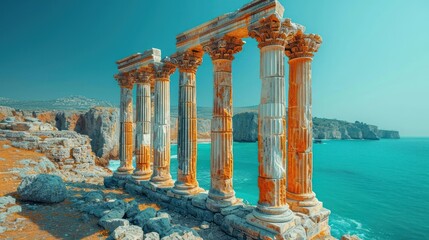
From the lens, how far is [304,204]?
8.38m

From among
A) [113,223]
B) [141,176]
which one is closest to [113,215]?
[113,223]

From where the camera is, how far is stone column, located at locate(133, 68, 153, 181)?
13508 millimetres

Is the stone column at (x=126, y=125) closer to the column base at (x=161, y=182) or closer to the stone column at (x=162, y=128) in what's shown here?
the stone column at (x=162, y=128)

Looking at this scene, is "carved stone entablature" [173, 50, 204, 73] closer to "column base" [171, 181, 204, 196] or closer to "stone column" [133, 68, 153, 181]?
"stone column" [133, 68, 153, 181]

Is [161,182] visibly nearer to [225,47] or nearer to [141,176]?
[141,176]

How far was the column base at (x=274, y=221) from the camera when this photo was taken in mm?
6844

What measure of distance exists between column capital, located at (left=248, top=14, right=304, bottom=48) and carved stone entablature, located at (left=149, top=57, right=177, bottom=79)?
5.70 meters

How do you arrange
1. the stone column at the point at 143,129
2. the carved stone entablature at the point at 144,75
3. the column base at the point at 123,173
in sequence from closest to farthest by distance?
the stone column at the point at 143,129 → the carved stone entablature at the point at 144,75 → the column base at the point at 123,173

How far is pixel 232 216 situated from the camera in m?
8.07

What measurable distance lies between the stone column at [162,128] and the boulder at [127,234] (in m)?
5.05

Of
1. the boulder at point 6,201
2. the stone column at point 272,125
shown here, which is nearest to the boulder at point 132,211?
the stone column at point 272,125

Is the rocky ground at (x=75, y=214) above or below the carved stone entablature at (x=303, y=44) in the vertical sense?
below

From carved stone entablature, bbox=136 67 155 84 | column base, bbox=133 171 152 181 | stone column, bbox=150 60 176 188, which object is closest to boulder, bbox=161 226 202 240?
stone column, bbox=150 60 176 188

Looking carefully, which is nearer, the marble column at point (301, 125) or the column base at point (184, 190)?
the marble column at point (301, 125)
